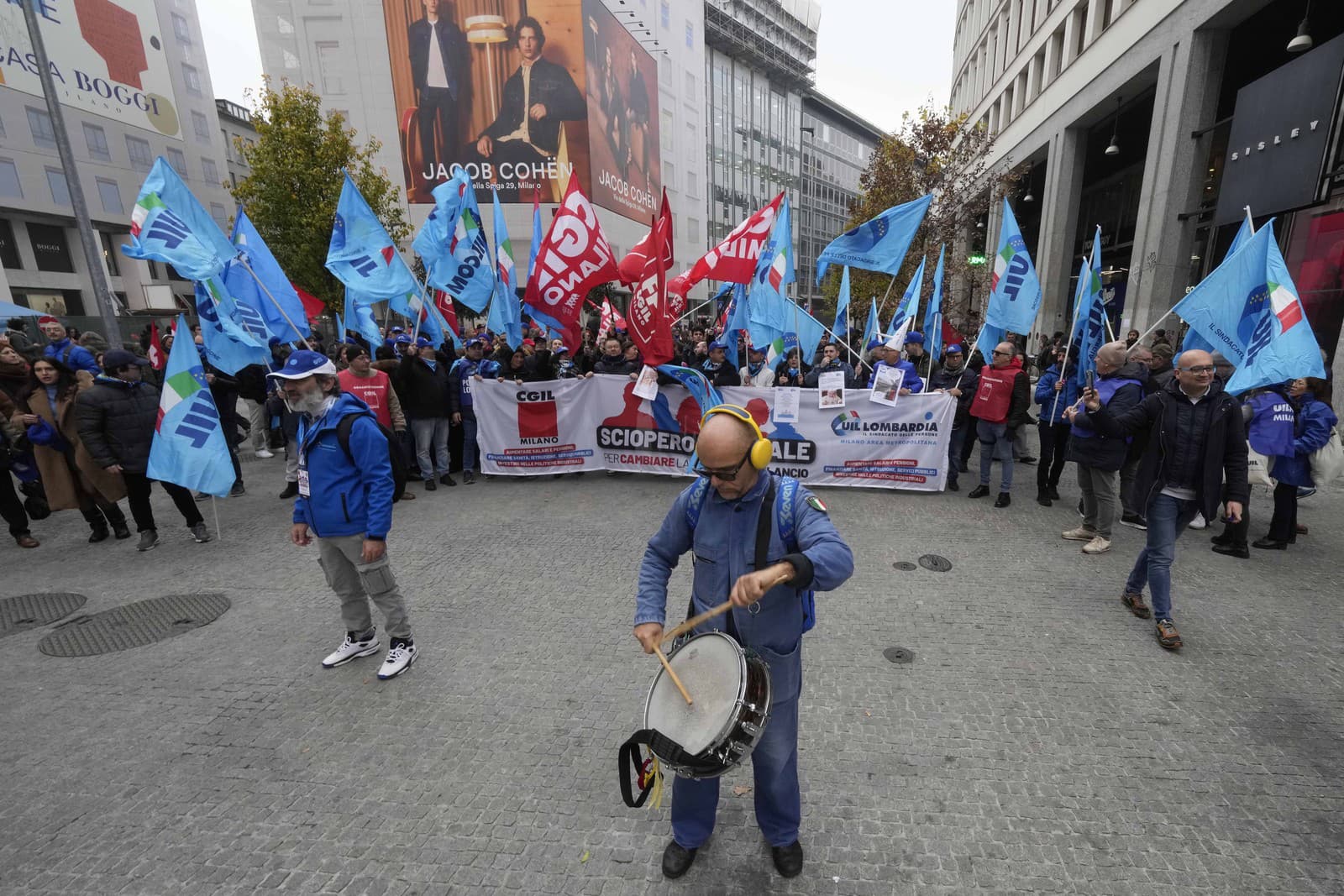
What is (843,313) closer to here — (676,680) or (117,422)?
(676,680)

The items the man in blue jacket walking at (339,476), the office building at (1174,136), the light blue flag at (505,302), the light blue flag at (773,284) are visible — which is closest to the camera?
the man in blue jacket walking at (339,476)

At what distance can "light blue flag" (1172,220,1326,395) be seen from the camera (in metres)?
4.43

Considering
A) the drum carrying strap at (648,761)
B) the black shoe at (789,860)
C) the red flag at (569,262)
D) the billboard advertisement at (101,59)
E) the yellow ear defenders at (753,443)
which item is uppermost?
the billboard advertisement at (101,59)

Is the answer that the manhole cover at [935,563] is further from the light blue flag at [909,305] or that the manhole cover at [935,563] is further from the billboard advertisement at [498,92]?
the billboard advertisement at [498,92]

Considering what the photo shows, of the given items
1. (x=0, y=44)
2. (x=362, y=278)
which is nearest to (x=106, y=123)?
(x=0, y=44)

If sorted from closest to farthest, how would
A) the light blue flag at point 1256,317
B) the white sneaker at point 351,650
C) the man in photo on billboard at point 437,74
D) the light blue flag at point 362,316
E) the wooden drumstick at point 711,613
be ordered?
the wooden drumstick at point 711,613
the white sneaker at point 351,650
the light blue flag at point 1256,317
the light blue flag at point 362,316
the man in photo on billboard at point 437,74

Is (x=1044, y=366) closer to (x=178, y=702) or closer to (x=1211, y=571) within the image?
(x=1211, y=571)

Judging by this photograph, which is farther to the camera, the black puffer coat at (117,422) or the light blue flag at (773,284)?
the light blue flag at (773,284)

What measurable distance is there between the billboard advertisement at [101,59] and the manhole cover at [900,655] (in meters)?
42.4

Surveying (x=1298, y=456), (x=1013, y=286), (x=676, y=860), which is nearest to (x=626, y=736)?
(x=676, y=860)

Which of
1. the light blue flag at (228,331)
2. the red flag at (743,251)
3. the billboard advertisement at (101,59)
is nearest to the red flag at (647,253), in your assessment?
the red flag at (743,251)

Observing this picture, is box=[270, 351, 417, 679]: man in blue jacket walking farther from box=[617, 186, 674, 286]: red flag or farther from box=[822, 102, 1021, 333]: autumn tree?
box=[822, 102, 1021, 333]: autumn tree

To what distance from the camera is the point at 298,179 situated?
20062 millimetres

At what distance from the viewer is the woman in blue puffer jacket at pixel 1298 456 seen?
555 cm
